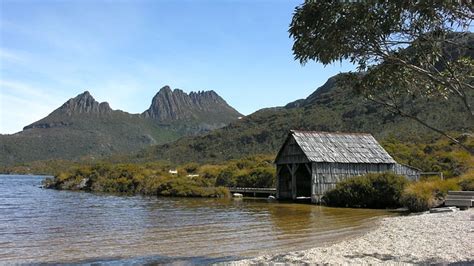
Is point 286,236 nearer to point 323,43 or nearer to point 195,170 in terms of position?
point 323,43

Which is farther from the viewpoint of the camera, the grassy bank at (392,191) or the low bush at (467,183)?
the low bush at (467,183)

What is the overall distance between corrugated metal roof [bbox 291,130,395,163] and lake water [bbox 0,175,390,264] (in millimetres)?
8198

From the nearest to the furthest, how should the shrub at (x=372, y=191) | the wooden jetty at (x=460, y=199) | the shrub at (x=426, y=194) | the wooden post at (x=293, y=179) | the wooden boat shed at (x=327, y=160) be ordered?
the wooden jetty at (x=460, y=199)
the shrub at (x=426, y=194)
the shrub at (x=372, y=191)
the wooden boat shed at (x=327, y=160)
the wooden post at (x=293, y=179)

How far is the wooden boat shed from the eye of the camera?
3381 centimetres

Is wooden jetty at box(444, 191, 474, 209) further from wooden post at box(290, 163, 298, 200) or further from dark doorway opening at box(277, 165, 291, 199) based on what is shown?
dark doorway opening at box(277, 165, 291, 199)

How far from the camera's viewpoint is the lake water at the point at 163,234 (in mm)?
13867

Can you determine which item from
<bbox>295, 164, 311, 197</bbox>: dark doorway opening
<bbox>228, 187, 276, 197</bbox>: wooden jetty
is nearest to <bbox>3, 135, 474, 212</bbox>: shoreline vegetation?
<bbox>228, 187, 276, 197</bbox>: wooden jetty

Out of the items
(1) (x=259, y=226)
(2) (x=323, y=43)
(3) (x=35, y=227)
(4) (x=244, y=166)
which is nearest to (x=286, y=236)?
(1) (x=259, y=226)

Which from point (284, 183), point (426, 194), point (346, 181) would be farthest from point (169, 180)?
point (426, 194)

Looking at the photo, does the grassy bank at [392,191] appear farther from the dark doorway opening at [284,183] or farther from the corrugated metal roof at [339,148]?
the dark doorway opening at [284,183]

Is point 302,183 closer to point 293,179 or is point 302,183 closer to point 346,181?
point 293,179

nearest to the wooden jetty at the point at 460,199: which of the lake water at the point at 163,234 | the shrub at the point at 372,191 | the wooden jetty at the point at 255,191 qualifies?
the lake water at the point at 163,234

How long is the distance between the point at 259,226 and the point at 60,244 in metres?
7.90

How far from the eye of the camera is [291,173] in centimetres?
3656
